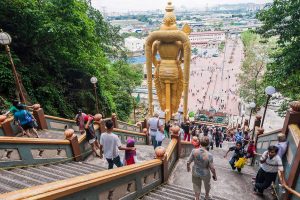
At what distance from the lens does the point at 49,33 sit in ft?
41.4

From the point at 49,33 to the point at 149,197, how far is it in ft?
34.2

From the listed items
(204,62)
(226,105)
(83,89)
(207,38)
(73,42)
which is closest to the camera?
(73,42)

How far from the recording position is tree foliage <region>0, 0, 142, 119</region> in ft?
38.9

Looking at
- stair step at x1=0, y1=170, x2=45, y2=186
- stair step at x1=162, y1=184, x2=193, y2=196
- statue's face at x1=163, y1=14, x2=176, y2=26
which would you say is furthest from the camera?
statue's face at x1=163, y1=14, x2=176, y2=26

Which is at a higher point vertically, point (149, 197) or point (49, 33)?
point (49, 33)

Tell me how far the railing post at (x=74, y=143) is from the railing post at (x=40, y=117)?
96.8 inches

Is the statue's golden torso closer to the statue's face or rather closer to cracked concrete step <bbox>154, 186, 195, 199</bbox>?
the statue's face

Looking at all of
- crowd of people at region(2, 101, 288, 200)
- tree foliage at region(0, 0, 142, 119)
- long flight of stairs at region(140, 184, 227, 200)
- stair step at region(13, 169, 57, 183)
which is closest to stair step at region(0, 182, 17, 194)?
stair step at region(13, 169, 57, 183)

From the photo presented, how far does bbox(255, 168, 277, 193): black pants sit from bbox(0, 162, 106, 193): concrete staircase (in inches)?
138

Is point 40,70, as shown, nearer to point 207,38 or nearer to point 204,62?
point 204,62

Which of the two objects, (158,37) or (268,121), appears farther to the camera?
(268,121)

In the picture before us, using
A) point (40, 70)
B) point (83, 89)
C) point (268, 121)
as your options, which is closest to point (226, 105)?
point (268, 121)

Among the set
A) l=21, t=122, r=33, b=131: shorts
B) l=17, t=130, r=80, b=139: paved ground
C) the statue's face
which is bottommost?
l=17, t=130, r=80, b=139: paved ground

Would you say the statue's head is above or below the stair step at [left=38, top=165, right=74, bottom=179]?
above
